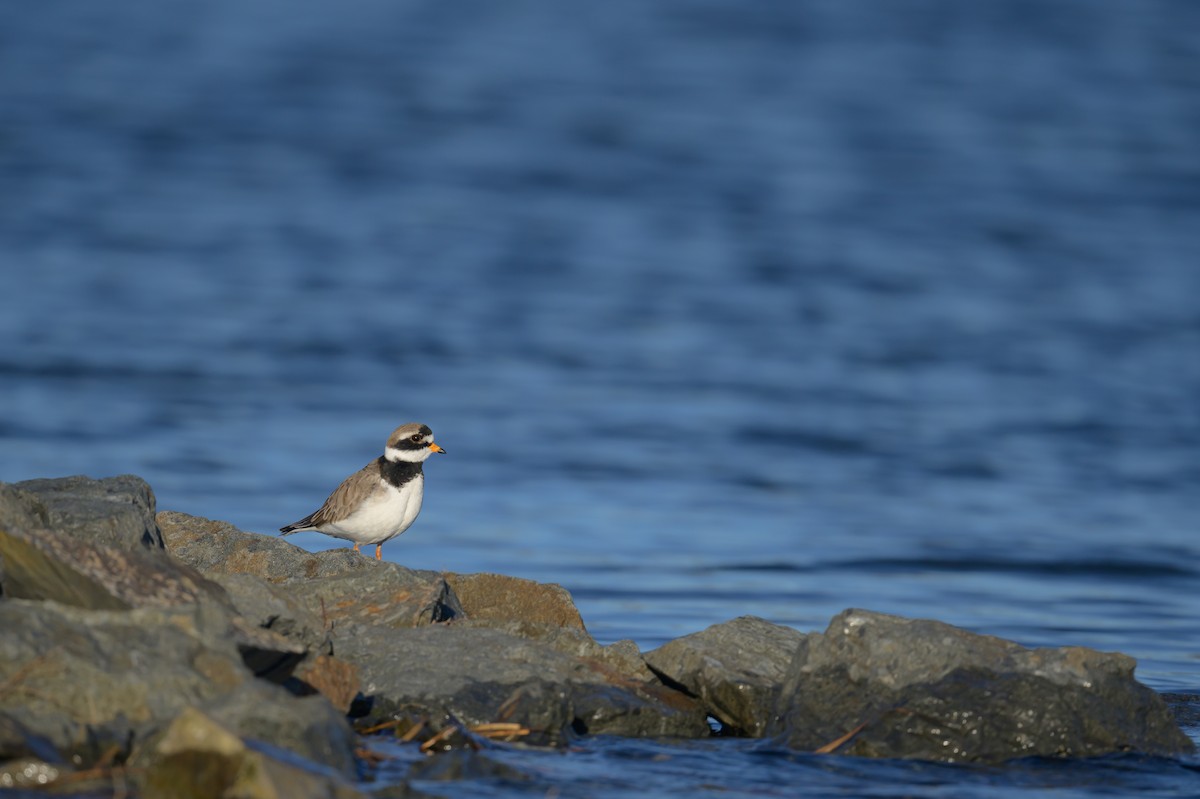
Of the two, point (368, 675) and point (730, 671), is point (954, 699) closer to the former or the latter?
point (730, 671)

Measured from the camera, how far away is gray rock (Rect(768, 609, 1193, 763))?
668 cm

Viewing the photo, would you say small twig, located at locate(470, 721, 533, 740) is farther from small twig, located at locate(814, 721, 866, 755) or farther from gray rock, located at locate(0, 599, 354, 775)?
small twig, located at locate(814, 721, 866, 755)

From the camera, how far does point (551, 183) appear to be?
31734 mm

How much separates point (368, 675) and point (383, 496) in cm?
274

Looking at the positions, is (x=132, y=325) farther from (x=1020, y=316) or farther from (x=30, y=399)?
(x=1020, y=316)

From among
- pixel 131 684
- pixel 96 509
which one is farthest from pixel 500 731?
pixel 96 509

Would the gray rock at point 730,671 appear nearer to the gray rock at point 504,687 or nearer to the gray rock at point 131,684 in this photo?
the gray rock at point 504,687

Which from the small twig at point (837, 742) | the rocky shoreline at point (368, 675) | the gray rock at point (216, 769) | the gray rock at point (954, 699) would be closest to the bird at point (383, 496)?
the rocky shoreline at point (368, 675)

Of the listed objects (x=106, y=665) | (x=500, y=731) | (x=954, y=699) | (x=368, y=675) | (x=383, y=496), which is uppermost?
(x=106, y=665)

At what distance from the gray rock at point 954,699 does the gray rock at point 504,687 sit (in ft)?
1.96

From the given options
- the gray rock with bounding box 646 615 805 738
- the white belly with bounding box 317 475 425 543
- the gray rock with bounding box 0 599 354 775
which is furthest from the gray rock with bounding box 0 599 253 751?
the white belly with bounding box 317 475 425 543

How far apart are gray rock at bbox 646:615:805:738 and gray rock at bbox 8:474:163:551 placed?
2403 mm

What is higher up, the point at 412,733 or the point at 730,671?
the point at 730,671

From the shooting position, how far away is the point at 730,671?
23.7 feet
